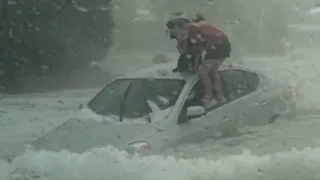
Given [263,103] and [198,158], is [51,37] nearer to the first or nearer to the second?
[263,103]

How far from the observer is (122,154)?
21.5 ft

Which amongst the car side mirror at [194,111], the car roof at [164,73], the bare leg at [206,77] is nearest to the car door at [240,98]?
the car roof at [164,73]

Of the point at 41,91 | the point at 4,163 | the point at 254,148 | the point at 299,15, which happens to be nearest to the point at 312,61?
the point at 299,15

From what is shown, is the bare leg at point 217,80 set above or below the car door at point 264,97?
above

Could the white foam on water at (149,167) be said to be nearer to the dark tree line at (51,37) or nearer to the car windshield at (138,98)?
the car windshield at (138,98)

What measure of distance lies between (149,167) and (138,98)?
1269 mm

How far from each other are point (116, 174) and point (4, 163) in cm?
136

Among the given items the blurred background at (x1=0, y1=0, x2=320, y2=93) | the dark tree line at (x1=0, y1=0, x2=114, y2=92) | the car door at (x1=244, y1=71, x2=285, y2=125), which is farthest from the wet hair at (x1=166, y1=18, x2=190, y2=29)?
the dark tree line at (x1=0, y1=0, x2=114, y2=92)

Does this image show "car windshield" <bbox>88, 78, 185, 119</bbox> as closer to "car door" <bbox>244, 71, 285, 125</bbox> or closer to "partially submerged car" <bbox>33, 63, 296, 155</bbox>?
"partially submerged car" <bbox>33, 63, 296, 155</bbox>

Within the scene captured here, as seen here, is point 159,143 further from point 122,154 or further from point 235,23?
point 235,23

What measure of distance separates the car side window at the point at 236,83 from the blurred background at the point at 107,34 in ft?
3.82

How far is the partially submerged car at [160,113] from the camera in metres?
6.78

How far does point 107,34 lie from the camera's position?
1339cm

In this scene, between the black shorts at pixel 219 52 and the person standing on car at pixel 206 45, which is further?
the black shorts at pixel 219 52
